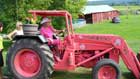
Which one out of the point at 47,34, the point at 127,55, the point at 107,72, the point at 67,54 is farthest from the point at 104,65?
the point at 47,34

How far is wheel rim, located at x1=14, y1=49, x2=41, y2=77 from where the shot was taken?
10.4 m

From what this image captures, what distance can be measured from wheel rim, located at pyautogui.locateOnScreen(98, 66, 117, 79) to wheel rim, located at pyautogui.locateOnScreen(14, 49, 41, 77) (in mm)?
1581

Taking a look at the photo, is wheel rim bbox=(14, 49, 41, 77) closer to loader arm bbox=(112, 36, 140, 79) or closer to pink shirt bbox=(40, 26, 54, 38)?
pink shirt bbox=(40, 26, 54, 38)

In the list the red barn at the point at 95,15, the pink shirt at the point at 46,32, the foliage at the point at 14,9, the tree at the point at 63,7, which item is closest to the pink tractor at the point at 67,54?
the pink shirt at the point at 46,32

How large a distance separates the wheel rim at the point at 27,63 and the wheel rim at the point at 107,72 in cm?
158

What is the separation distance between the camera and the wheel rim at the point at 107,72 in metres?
10.4

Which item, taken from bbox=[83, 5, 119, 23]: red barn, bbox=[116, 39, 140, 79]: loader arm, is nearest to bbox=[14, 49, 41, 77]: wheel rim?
bbox=[116, 39, 140, 79]: loader arm

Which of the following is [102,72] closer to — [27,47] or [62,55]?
[62,55]

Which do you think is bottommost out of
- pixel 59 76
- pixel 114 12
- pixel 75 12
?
pixel 114 12

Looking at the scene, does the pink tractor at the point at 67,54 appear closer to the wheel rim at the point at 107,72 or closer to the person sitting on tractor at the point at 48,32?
the wheel rim at the point at 107,72

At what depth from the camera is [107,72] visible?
1047 cm

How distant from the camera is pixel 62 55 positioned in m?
10.8

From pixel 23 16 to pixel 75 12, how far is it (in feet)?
20.5

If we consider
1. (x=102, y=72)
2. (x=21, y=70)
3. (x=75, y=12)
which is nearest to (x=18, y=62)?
(x=21, y=70)
